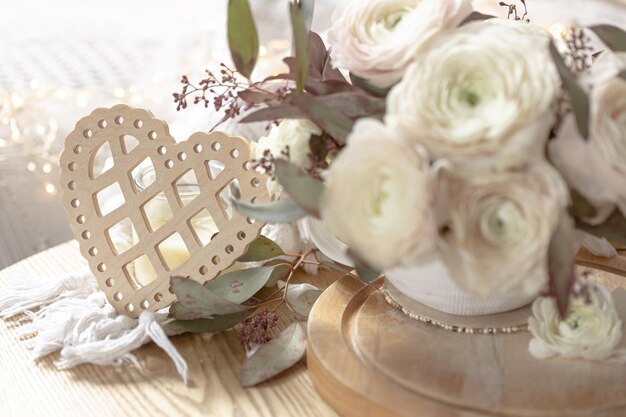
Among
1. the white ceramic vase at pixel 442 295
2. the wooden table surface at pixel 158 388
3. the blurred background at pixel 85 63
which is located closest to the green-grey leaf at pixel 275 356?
the wooden table surface at pixel 158 388

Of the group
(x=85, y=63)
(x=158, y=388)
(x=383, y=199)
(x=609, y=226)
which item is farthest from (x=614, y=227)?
(x=85, y=63)

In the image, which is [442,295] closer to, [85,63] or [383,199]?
[383,199]

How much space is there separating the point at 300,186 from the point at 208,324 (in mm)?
261

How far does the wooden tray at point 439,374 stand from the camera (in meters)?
0.69

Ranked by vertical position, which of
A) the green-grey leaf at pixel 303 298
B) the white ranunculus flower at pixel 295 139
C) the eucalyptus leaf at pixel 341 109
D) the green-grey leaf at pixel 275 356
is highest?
the eucalyptus leaf at pixel 341 109

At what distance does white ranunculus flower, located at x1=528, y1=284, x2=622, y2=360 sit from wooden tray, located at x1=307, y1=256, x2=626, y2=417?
0.04 ft

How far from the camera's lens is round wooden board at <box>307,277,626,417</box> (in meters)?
0.69

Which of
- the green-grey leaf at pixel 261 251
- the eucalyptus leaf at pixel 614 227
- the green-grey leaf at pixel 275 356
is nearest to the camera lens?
the eucalyptus leaf at pixel 614 227

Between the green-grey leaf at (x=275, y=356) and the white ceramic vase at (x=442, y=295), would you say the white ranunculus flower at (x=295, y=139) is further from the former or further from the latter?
the green-grey leaf at (x=275, y=356)

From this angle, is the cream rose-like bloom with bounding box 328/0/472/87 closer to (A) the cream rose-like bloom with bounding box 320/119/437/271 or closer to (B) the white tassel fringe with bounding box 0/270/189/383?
(A) the cream rose-like bloom with bounding box 320/119/437/271

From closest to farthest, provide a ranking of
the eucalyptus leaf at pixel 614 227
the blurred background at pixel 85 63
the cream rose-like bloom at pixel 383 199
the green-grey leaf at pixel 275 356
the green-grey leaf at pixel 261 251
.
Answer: the cream rose-like bloom at pixel 383 199 < the eucalyptus leaf at pixel 614 227 < the green-grey leaf at pixel 275 356 < the green-grey leaf at pixel 261 251 < the blurred background at pixel 85 63

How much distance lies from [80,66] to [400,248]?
146 cm

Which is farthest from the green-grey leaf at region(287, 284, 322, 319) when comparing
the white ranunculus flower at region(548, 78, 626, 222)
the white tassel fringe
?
the white ranunculus flower at region(548, 78, 626, 222)

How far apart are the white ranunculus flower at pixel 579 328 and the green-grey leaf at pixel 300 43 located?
0.28 metres
